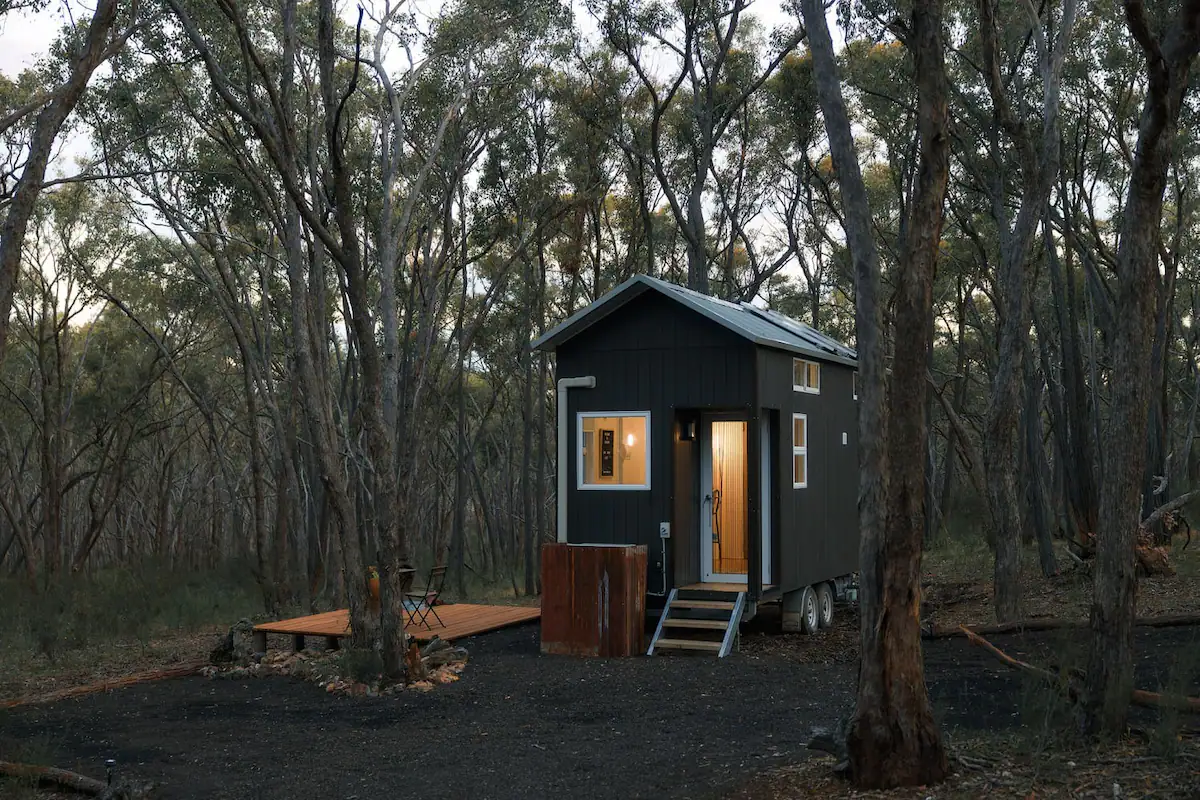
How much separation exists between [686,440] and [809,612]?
2547 mm

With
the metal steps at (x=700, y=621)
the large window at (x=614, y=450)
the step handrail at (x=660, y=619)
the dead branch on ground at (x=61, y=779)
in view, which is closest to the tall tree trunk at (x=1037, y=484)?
the metal steps at (x=700, y=621)

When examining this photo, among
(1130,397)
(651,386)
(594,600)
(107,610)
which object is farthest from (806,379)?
(107,610)

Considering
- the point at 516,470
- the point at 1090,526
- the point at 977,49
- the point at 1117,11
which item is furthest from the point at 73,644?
the point at 516,470

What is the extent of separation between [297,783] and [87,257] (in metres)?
19.6

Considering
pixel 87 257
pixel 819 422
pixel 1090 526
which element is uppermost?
pixel 87 257

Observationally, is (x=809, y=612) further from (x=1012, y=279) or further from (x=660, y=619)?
(x=1012, y=279)

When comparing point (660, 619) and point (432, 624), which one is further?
point (432, 624)

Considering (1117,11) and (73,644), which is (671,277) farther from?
(73,644)

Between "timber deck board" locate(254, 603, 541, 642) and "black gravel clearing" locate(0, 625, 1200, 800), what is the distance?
0.82 m

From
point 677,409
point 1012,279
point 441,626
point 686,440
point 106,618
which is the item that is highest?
point 1012,279

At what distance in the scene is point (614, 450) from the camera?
12.0 meters

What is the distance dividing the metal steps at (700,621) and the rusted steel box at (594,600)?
32 centimetres

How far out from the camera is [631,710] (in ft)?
28.1

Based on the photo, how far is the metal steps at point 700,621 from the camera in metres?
11.0
